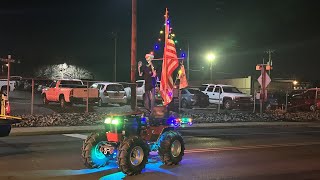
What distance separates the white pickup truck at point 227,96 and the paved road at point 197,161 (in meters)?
15.5

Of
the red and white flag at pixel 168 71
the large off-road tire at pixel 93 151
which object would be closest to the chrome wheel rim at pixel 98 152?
the large off-road tire at pixel 93 151

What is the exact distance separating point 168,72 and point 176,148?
3062mm

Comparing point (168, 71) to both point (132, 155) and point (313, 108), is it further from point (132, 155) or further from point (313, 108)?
point (313, 108)

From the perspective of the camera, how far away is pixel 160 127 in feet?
32.0

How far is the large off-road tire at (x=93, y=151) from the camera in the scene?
9.03 metres

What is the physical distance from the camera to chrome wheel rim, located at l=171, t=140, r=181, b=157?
9962 mm

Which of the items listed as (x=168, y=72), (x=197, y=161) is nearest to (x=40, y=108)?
(x=168, y=72)

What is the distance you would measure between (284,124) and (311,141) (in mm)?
8544

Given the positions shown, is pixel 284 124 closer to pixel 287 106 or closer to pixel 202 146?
pixel 287 106

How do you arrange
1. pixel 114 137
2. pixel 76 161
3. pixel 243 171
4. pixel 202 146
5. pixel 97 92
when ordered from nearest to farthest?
1. pixel 114 137
2. pixel 243 171
3. pixel 76 161
4. pixel 202 146
5. pixel 97 92

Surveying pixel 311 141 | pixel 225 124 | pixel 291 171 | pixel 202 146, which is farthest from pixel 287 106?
pixel 291 171

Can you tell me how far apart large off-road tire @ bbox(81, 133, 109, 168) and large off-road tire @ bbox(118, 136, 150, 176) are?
0.71 m

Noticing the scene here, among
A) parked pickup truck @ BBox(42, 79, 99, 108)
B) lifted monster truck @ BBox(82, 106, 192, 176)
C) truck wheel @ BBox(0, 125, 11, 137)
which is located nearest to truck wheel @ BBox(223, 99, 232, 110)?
parked pickup truck @ BBox(42, 79, 99, 108)

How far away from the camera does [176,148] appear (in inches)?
396
